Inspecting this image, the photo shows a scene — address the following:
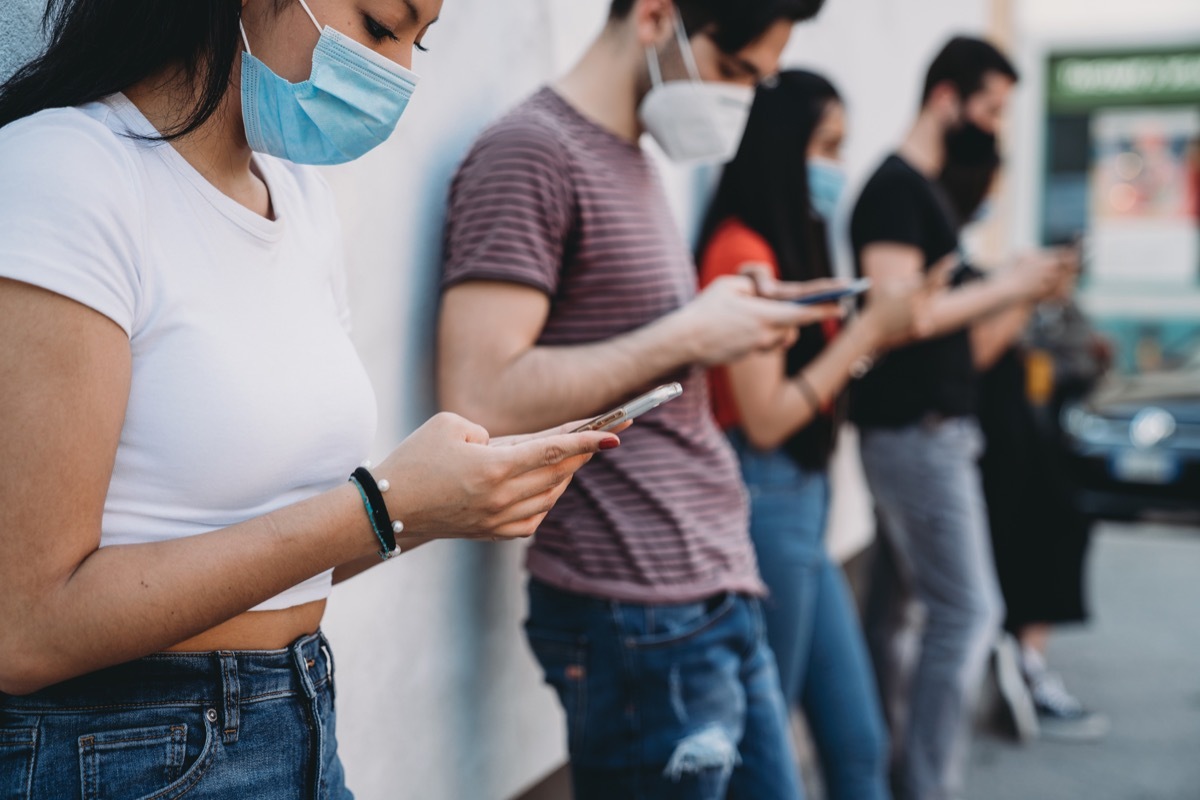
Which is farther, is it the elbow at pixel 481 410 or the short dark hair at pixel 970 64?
the short dark hair at pixel 970 64

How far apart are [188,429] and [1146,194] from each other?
11.7 metres

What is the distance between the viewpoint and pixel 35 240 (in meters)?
1.00

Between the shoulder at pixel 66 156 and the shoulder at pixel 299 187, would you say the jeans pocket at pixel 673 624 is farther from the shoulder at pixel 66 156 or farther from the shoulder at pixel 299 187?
the shoulder at pixel 66 156

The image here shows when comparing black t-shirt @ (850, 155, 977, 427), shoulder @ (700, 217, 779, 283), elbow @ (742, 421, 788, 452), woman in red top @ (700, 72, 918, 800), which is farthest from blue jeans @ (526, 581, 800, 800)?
black t-shirt @ (850, 155, 977, 427)

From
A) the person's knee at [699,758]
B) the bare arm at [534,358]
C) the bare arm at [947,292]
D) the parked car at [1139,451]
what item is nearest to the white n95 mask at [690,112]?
the bare arm at [534,358]

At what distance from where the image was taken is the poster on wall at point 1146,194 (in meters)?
11.0

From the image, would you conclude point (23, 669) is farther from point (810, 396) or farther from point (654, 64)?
point (810, 396)

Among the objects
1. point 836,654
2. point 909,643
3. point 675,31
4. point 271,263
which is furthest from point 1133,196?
point 271,263

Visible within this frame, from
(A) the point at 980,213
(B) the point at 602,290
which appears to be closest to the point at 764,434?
(B) the point at 602,290

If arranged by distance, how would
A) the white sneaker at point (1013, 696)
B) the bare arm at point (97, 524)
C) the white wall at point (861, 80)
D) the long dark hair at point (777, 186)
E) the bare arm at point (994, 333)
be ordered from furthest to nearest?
the white sneaker at point (1013, 696) → the white wall at point (861, 80) → the bare arm at point (994, 333) → the long dark hair at point (777, 186) → the bare arm at point (97, 524)

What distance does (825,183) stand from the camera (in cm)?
327

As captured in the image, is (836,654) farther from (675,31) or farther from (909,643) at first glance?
(909,643)

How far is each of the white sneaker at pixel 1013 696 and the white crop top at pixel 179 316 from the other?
12.3 feet

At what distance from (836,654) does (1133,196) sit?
9940mm
